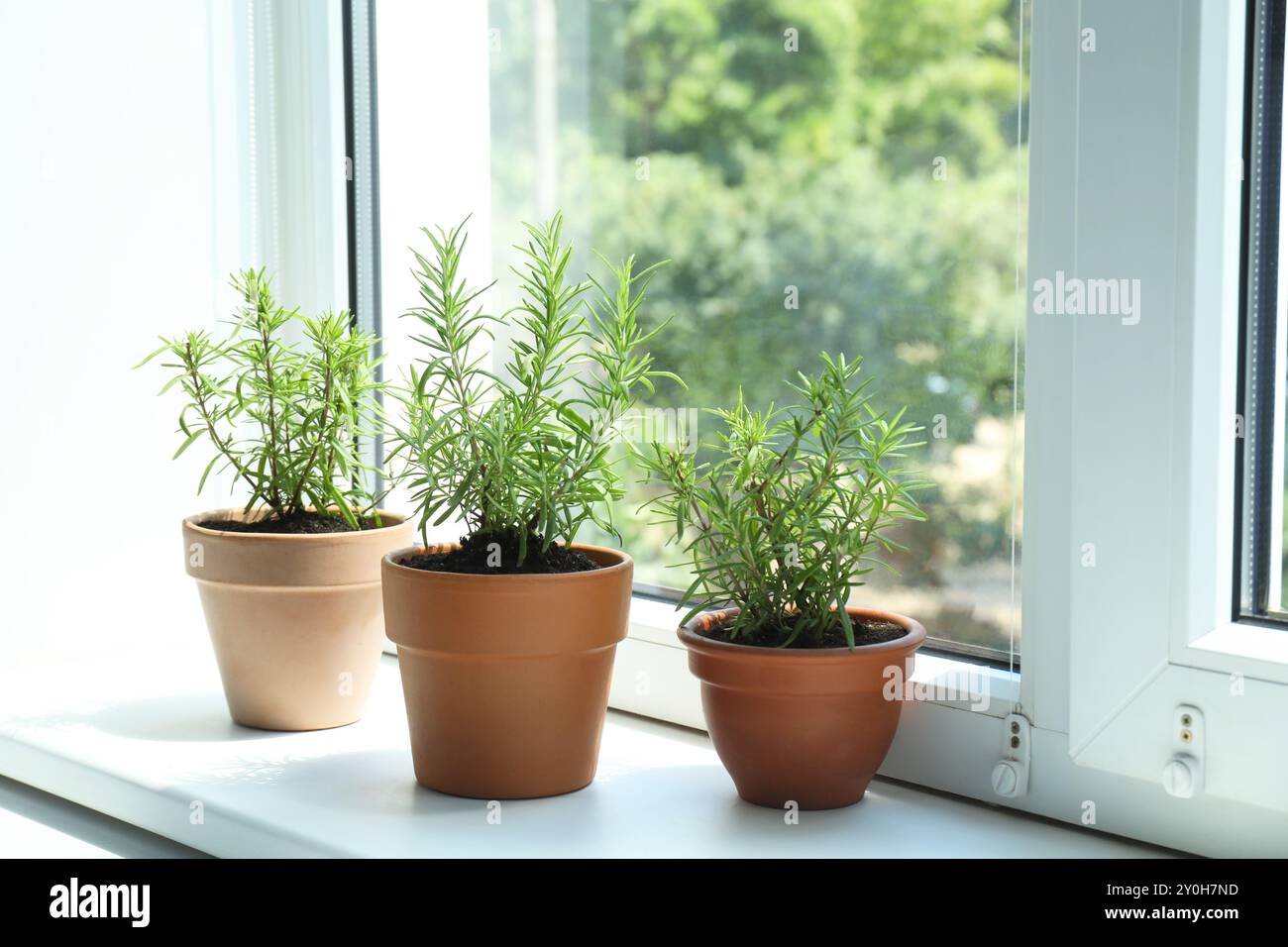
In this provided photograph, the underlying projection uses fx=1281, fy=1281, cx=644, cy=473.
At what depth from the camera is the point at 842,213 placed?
1146 mm

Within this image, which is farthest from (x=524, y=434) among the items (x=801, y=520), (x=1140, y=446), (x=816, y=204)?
(x=1140, y=446)

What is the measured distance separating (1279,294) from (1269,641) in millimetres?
246

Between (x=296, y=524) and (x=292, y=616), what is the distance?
0.31 ft

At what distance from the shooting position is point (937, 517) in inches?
43.9

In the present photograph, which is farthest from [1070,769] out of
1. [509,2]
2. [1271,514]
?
[509,2]

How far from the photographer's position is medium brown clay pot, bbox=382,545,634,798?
983mm

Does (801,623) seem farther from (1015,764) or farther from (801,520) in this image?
(1015,764)

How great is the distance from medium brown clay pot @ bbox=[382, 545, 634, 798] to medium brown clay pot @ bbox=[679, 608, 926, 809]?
0.08 meters

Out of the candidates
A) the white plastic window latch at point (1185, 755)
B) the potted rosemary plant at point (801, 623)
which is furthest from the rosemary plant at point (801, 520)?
the white plastic window latch at point (1185, 755)

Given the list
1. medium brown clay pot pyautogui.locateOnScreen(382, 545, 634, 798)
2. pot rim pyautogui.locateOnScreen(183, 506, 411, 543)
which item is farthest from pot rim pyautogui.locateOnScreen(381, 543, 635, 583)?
pot rim pyautogui.locateOnScreen(183, 506, 411, 543)

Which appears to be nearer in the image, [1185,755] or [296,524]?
[1185,755]
